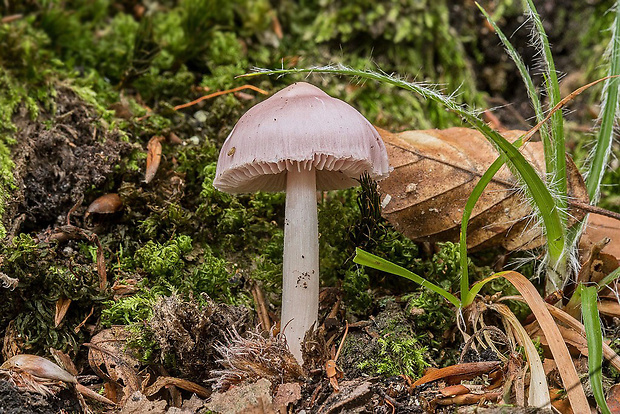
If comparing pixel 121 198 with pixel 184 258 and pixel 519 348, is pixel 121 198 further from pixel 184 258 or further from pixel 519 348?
pixel 519 348

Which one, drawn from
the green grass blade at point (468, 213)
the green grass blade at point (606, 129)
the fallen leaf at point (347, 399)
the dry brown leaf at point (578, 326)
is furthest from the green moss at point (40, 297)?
the green grass blade at point (606, 129)

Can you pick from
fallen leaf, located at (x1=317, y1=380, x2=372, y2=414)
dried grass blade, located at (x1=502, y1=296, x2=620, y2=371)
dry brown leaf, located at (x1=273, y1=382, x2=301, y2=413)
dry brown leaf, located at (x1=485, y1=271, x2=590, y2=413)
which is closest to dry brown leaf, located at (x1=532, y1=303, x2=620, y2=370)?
dried grass blade, located at (x1=502, y1=296, x2=620, y2=371)

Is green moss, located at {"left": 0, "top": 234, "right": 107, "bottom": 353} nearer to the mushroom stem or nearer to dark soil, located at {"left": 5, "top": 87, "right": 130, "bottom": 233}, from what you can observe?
dark soil, located at {"left": 5, "top": 87, "right": 130, "bottom": 233}

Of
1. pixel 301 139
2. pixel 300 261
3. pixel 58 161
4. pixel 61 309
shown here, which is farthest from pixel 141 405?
pixel 58 161

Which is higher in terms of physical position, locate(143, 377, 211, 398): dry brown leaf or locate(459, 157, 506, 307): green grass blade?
locate(459, 157, 506, 307): green grass blade

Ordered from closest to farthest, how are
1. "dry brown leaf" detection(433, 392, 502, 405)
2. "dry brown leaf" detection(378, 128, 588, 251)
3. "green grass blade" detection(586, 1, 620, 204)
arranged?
"dry brown leaf" detection(433, 392, 502, 405)
"green grass blade" detection(586, 1, 620, 204)
"dry brown leaf" detection(378, 128, 588, 251)

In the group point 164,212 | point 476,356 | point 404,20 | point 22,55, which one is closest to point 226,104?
point 164,212

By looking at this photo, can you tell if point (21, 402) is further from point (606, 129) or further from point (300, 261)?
point (606, 129)
